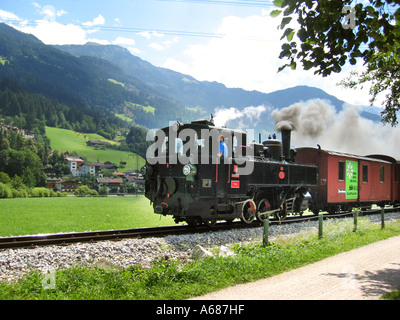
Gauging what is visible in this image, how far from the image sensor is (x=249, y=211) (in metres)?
12.8

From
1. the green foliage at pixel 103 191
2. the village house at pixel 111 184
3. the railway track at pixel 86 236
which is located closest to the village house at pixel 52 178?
the village house at pixel 111 184

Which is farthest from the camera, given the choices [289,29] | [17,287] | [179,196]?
[179,196]

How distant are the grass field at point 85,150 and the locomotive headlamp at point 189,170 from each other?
141m

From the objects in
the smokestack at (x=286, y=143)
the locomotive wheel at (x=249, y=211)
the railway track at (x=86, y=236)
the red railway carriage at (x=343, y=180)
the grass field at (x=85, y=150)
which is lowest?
the railway track at (x=86, y=236)

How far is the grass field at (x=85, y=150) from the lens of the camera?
161125 millimetres

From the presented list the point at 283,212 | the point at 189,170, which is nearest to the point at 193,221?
the point at 189,170

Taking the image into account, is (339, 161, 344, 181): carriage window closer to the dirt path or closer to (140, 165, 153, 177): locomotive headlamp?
the dirt path

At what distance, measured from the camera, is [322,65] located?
23.7ft

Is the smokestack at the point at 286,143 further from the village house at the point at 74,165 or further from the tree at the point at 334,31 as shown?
the village house at the point at 74,165

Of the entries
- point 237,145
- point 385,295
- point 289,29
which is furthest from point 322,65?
point 237,145

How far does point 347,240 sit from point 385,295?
18.5ft

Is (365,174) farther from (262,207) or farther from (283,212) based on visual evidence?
(262,207)
